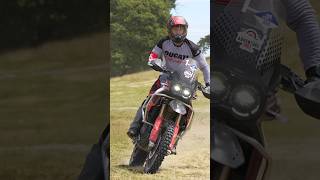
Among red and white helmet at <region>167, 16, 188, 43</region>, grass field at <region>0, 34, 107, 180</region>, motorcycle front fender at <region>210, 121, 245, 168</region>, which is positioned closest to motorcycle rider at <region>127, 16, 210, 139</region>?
red and white helmet at <region>167, 16, 188, 43</region>

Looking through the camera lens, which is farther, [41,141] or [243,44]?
[41,141]

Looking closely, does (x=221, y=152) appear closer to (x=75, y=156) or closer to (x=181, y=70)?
(x=181, y=70)

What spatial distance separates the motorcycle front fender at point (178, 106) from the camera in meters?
5.10

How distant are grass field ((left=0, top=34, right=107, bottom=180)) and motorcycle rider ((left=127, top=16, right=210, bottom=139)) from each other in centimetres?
32

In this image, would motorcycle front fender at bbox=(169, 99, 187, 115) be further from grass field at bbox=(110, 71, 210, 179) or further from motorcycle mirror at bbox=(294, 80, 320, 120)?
motorcycle mirror at bbox=(294, 80, 320, 120)

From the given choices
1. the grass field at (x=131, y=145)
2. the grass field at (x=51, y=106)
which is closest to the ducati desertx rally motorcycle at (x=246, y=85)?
the grass field at (x=131, y=145)

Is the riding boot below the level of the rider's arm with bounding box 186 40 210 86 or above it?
below

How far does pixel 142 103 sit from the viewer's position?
5207 mm

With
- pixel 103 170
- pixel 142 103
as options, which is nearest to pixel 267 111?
pixel 142 103

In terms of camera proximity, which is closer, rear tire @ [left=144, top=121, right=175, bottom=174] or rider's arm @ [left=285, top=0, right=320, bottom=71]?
rider's arm @ [left=285, top=0, right=320, bottom=71]

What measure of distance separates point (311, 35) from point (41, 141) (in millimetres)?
2477

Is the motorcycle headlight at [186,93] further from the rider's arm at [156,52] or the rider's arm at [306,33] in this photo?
the rider's arm at [306,33]

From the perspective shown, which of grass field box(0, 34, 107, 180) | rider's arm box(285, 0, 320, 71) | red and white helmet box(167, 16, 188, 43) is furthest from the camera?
grass field box(0, 34, 107, 180)

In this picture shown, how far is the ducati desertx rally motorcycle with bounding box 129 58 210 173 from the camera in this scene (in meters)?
5.11
